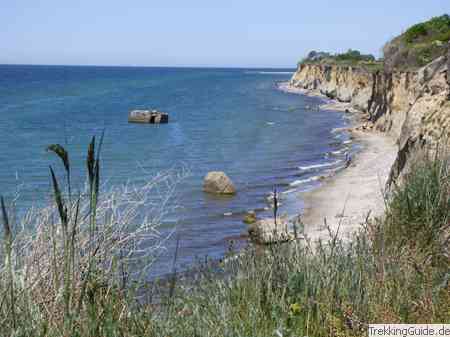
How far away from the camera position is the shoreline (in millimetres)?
18438

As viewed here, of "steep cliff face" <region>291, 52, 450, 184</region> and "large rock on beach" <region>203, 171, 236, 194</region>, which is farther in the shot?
"large rock on beach" <region>203, 171, 236, 194</region>

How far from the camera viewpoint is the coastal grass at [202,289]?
404 centimetres

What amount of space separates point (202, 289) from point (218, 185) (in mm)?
19935

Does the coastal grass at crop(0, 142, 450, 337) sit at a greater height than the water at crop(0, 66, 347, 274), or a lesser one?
greater

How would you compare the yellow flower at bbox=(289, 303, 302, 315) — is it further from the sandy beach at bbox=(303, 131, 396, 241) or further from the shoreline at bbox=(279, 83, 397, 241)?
the sandy beach at bbox=(303, 131, 396, 241)

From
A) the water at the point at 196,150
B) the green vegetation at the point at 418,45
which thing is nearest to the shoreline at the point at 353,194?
the water at the point at 196,150

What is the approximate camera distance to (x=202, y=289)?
5914mm

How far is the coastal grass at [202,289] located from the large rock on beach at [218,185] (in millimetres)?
19076

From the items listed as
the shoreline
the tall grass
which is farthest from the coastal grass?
the shoreline

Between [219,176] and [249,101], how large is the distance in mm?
58095

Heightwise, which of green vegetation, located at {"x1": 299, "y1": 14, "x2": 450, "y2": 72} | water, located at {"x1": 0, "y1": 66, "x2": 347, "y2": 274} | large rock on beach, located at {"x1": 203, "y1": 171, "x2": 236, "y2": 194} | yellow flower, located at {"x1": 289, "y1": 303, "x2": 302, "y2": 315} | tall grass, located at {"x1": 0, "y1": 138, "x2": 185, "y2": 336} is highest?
green vegetation, located at {"x1": 299, "y1": 14, "x2": 450, "y2": 72}

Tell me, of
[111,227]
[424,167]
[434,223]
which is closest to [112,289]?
[111,227]

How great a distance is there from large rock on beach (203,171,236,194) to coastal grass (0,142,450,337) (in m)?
19.1

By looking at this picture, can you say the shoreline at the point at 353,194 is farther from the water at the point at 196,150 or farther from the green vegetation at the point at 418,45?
the green vegetation at the point at 418,45
